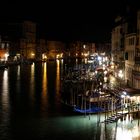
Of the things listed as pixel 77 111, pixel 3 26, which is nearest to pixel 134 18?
pixel 77 111

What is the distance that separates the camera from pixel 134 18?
117 ft

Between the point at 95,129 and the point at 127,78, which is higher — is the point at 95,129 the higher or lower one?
the lower one

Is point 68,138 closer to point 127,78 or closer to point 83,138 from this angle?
point 83,138

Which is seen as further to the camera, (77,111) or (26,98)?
(26,98)

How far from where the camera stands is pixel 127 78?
3700cm

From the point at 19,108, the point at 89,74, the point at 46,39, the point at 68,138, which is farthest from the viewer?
the point at 46,39

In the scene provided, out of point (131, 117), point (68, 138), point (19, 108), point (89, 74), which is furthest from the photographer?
point (89, 74)

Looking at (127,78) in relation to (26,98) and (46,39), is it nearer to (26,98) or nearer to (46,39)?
(26,98)

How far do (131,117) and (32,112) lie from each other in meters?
8.40

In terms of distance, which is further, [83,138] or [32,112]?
[32,112]

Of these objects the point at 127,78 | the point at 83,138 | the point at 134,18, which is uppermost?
the point at 134,18

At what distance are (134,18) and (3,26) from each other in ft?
201

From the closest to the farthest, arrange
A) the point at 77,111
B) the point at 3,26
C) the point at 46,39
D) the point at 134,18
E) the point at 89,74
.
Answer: the point at 77,111 → the point at 134,18 → the point at 89,74 → the point at 3,26 → the point at 46,39

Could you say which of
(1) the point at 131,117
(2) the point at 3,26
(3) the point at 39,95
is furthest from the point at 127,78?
(2) the point at 3,26
